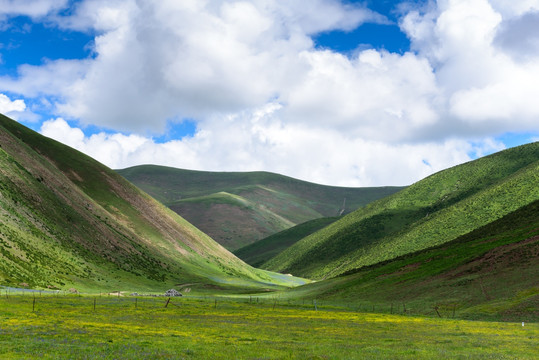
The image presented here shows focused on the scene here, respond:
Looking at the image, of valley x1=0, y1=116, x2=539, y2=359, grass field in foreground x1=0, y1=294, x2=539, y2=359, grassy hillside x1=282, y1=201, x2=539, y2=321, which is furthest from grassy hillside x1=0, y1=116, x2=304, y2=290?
grassy hillside x1=282, y1=201, x2=539, y2=321

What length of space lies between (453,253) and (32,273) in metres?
97.3

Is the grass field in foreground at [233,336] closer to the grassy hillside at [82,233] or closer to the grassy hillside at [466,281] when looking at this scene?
the grassy hillside at [466,281]

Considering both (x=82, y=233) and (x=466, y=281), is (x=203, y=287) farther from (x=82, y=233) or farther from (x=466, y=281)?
(x=466, y=281)

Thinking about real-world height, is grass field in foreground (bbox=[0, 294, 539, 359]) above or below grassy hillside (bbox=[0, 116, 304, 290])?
below

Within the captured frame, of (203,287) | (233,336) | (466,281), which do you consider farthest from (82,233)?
(233,336)

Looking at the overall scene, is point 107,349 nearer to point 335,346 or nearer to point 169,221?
point 335,346

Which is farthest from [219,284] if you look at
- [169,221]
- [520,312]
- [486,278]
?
[520,312]

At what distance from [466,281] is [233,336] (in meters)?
61.7

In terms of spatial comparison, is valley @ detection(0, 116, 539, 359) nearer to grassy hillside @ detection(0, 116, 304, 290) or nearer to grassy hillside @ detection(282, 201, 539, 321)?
grassy hillside @ detection(282, 201, 539, 321)

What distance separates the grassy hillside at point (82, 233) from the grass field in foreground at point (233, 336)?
38428 millimetres

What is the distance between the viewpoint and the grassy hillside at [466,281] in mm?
74188

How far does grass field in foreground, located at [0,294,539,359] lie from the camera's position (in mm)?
33438

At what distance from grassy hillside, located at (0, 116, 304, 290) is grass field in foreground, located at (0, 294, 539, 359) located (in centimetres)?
3843

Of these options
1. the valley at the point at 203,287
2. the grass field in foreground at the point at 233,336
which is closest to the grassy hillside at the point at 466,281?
the valley at the point at 203,287
